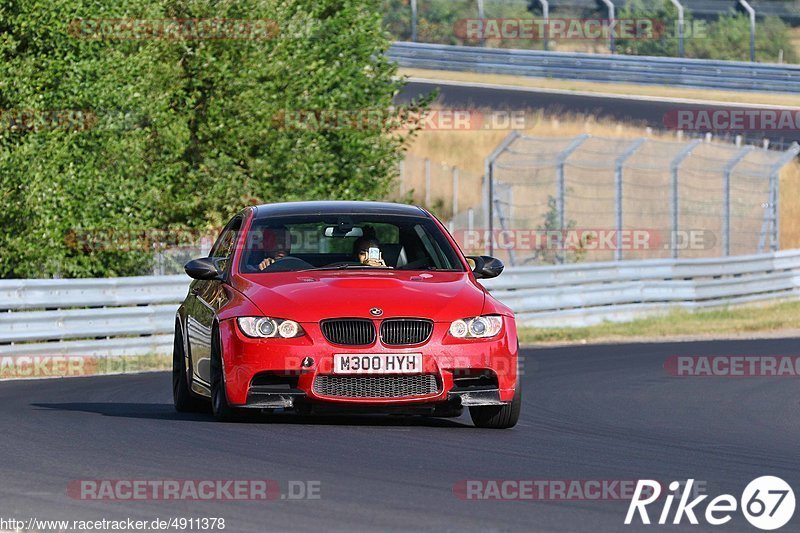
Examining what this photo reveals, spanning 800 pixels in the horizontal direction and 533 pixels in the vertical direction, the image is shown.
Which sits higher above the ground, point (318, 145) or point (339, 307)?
point (339, 307)

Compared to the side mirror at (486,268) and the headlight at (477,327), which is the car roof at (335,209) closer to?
the side mirror at (486,268)

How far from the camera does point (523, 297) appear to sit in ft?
80.7

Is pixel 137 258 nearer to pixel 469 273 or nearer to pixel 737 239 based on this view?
pixel 469 273

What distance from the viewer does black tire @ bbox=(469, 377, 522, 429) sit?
10.5 m

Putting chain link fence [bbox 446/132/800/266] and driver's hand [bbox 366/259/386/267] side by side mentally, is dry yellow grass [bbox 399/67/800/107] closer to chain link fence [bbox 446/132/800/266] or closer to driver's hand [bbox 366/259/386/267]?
chain link fence [bbox 446/132/800/266]

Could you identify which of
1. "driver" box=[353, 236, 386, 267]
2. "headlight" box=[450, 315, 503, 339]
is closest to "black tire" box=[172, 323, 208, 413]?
"driver" box=[353, 236, 386, 267]

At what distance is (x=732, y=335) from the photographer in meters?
24.2

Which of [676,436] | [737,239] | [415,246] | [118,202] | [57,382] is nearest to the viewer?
[676,436]

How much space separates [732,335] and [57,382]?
38.9 ft

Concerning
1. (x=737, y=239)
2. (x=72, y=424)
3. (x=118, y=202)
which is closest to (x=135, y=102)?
(x=118, y=202)

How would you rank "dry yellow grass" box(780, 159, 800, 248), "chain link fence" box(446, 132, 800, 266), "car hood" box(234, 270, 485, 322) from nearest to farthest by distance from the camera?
"car hood" box(234, 270, 485, 322)
"chain link fence" box(446, 132, 800, 266)
"dry yellow grass" box(780, 159, 800, 248)

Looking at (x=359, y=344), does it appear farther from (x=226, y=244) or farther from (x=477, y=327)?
(x=226, y=244)

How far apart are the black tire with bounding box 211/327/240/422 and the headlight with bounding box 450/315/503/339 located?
1516mm

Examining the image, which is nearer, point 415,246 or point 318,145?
point 415,246
